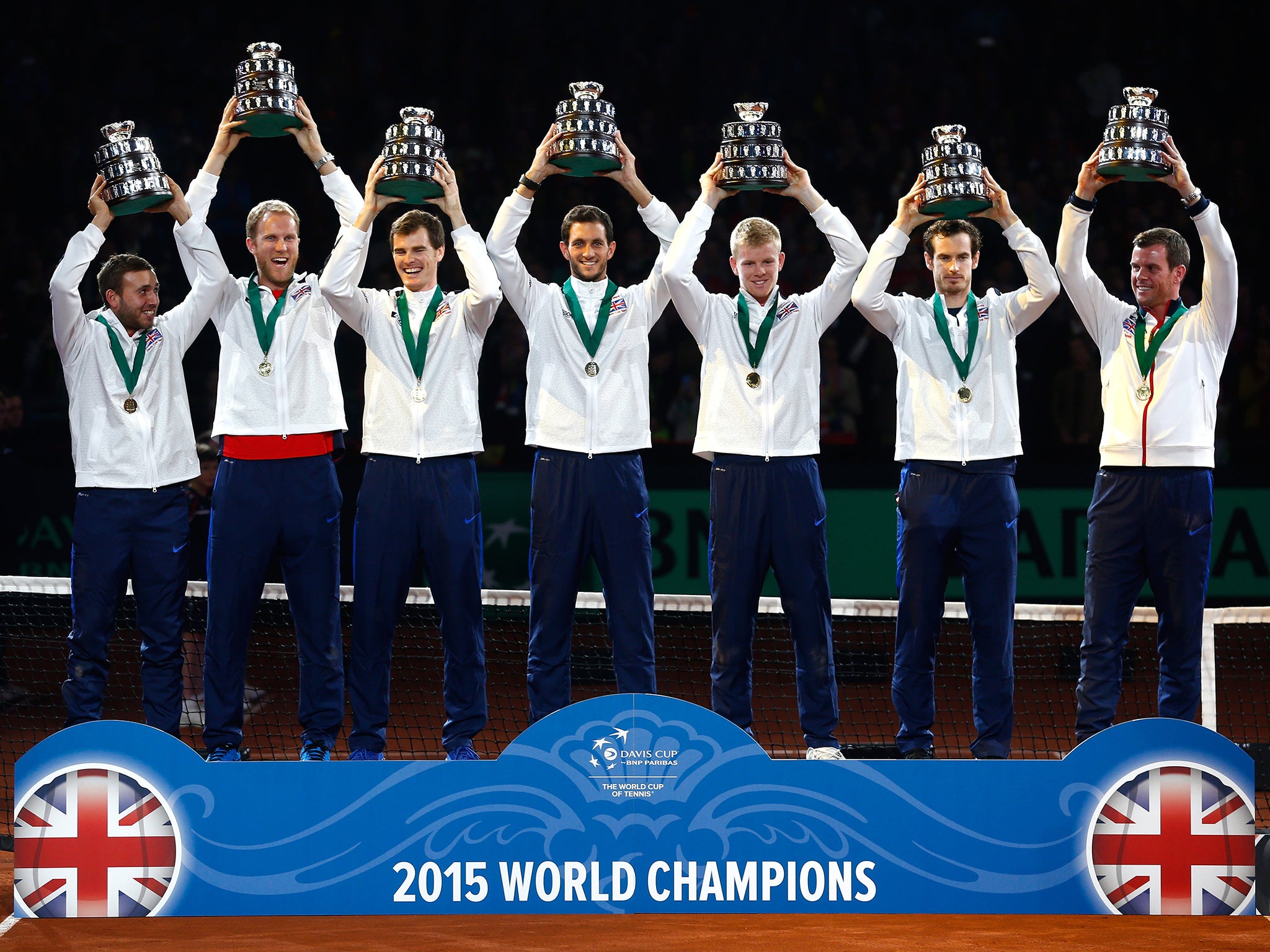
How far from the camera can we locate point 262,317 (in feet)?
20.1

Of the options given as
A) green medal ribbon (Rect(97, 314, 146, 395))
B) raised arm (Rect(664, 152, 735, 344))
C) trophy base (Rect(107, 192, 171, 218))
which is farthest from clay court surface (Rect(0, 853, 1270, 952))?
trophy base (Rect(107, 192, 171, 218))

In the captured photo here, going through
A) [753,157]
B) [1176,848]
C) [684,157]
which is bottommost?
[1176,848]

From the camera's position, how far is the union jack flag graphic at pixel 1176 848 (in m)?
4.80

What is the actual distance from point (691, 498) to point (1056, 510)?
272 centimetres

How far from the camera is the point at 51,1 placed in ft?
48.1

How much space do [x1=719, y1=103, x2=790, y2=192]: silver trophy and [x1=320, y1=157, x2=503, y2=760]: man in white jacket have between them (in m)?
1.15

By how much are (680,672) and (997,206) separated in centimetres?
473

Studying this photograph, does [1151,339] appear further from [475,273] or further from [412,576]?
[412,576]

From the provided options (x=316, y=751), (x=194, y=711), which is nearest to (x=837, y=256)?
(x=316, y=751)

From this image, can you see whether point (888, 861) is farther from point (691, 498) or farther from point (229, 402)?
point (691, 498)

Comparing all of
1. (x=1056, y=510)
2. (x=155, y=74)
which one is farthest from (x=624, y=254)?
(x=155, y=74)

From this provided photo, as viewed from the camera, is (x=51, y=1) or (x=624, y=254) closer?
(x=624, y=254)

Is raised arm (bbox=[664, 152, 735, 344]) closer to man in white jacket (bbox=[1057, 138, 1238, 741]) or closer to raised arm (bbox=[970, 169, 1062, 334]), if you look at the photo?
raised arm (bbox=[970, 169, 1062, 334])

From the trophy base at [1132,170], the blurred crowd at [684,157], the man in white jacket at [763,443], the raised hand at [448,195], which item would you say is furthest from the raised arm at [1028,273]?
the blurred crowd at [684,157]
